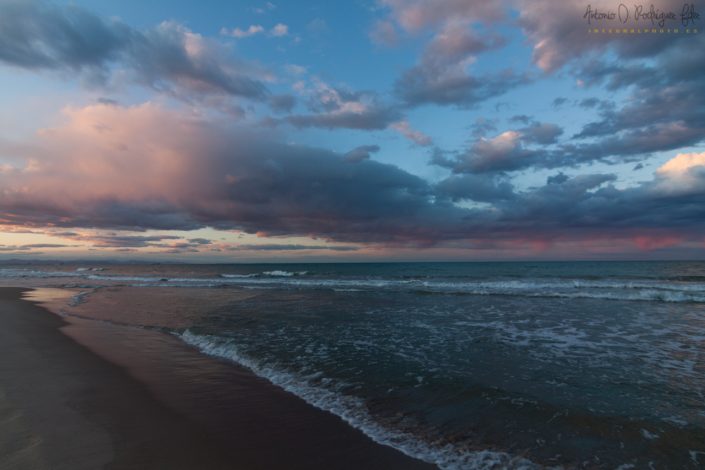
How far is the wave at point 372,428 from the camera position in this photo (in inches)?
196

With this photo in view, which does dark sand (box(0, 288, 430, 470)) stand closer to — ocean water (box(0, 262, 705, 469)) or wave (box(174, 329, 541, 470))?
wave (box(174, 329, 541, 470))

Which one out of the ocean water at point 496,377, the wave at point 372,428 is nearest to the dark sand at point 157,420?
the wave at point 372,428

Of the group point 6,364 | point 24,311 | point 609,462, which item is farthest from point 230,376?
point 24,311

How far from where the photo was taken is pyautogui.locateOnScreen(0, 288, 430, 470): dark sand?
4.87 meters

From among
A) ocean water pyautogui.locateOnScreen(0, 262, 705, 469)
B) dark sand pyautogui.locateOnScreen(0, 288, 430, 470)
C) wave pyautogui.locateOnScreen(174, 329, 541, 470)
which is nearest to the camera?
dark sand pyautogui.locateOnScreen(0, 288, 430, 470)

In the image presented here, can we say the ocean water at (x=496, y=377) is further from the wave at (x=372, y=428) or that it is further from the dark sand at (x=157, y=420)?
the dark sand at (x=157, y=420)

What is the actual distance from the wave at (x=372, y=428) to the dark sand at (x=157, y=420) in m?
0.22

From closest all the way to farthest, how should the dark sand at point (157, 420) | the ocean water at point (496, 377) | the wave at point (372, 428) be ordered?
the dark sand at point (157, 420), the wave at point (372, 428), the ocean water at point (496, 377)

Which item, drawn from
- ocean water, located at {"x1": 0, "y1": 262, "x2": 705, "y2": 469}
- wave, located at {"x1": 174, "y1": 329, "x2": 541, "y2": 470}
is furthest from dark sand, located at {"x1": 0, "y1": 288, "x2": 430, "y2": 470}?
ocean water, located at {"x1": 0, "y1": 262, "x2": 705, "y2": 469}

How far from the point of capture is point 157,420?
6.12 metres

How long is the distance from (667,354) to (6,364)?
17728 mm

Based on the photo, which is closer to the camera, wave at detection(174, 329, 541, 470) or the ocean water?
wave at detection(174, 329, 541, 470)

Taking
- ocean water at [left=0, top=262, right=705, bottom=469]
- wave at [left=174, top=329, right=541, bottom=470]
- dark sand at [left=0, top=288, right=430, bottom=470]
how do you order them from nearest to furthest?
dark sand at [left=0, top=288, right=430, bottom=470], wave at [left=174, top=329, right=541, bottom=470], ocean water at [left=0, top=262, right=705, bottom=469]

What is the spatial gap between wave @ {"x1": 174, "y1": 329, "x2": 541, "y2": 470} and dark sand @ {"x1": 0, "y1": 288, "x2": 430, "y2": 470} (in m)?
0.22
